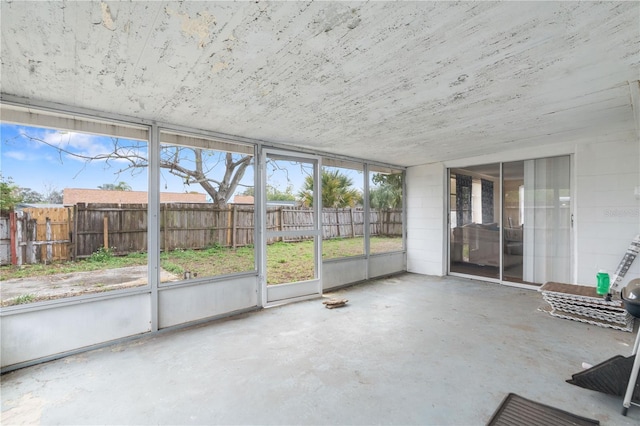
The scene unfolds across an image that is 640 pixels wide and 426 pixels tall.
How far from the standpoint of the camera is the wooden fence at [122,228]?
2727mm

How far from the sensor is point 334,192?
17.3ft

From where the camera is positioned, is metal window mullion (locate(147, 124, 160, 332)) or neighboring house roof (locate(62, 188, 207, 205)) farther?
metal window mullion (locate(147, 124, 160, 332))

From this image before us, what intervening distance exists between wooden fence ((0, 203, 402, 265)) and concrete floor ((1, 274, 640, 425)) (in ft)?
3.43

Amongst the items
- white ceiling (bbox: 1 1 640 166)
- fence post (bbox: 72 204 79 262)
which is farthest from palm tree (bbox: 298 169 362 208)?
fence post (bbox: 72 204 79 262)

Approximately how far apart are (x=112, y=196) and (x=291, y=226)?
7.53ft

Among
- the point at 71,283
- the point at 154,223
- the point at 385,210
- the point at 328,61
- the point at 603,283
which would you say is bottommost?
the point at 603,283

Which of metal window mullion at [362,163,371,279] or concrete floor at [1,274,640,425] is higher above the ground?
metal window mullion at [362,163,371,279]

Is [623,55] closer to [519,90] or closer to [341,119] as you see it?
[519,90]

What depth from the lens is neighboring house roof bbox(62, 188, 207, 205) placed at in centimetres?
294

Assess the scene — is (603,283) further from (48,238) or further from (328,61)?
(48,238)

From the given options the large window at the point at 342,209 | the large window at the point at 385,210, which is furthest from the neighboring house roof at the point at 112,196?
the large window at the point at 385,210

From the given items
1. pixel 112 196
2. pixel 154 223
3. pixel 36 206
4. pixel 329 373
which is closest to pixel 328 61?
pixel 329 373

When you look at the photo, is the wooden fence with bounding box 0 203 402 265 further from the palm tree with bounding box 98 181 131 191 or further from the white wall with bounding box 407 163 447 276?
the white wall with bounding box 407 163 447 276

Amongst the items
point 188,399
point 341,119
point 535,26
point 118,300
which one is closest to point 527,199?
point 341,119
